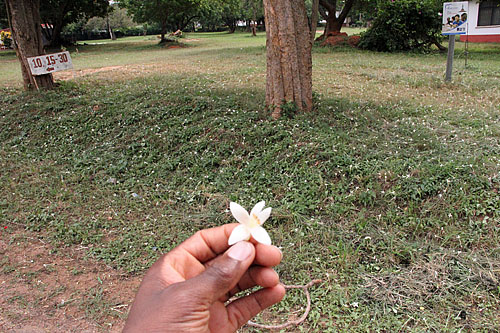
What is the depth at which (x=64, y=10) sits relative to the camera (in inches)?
907

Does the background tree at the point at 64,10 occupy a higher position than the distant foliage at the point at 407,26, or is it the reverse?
the background tree at the point at 64,10

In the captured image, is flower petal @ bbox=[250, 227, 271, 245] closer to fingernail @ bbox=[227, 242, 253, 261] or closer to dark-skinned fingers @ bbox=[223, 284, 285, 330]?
fingernail @ bbox=[227, 242, 253, 261]

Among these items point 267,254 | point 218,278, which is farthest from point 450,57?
point 218,278

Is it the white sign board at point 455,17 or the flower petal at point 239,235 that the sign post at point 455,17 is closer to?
the white sign board at point 455,17

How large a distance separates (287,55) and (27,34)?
6.08 m

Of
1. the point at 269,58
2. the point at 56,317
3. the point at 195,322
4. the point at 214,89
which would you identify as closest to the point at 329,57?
the point at 214,89

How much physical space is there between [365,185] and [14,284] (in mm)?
3499

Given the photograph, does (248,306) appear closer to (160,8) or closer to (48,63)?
(48,63)

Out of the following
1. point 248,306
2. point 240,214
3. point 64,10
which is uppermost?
point 64,10

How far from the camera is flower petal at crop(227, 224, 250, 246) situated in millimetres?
1417

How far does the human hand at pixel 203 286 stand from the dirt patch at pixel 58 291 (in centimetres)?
172

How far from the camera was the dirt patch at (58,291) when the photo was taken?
9.68 feet

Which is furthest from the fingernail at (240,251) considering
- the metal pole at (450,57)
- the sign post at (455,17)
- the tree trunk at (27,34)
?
the tree trunk at (27,34)

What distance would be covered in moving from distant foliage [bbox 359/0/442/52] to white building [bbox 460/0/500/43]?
551 centimetres
